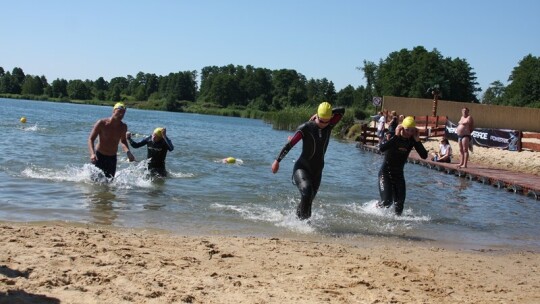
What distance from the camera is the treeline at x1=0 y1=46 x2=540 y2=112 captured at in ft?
304

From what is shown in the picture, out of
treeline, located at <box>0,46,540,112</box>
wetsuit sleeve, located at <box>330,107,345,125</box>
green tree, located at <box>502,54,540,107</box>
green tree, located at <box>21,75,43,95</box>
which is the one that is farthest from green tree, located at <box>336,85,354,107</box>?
wetsuit sleeve, located at <box>330,107,345,125</box>

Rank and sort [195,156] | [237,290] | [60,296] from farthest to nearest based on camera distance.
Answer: [195,156]
[237,290]
[60,296]

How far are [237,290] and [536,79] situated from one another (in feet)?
285

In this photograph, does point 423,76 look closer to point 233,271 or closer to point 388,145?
point 388,145

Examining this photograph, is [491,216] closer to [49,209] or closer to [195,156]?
[49,209]

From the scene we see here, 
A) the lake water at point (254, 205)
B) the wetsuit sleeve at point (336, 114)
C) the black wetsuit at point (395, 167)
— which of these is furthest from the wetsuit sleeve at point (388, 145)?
the wetsuit sleeve at point (336, 114)

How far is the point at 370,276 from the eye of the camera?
5.46 meters

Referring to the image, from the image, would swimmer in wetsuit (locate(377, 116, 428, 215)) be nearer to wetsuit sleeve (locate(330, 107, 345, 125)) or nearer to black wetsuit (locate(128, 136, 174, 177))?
wetsuit sleeve (locate(330, 107, 345, 125))

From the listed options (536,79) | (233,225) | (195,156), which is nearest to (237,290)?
(233,225)

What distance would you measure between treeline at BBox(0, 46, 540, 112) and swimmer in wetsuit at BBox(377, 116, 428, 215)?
75785 millimetres

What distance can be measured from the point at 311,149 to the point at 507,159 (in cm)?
1531

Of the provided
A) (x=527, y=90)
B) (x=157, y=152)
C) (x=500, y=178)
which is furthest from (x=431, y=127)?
(x=527, y=90)

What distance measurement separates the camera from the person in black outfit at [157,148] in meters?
12.5

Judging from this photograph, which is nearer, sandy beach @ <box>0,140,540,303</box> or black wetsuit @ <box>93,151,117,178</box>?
sandy beach @ <box>0,140,540,303</box>
